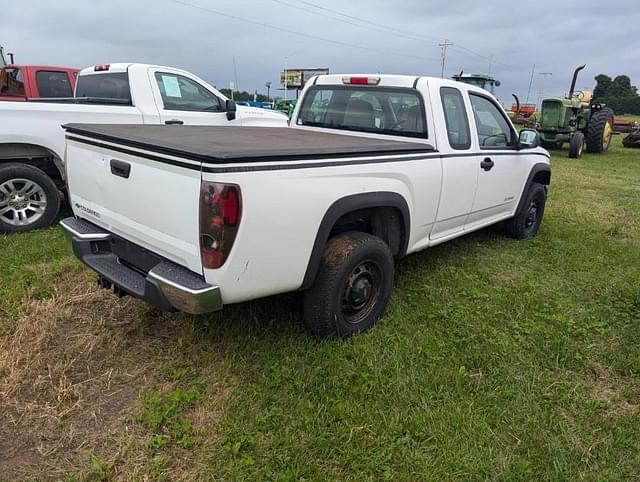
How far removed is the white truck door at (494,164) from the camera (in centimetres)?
436

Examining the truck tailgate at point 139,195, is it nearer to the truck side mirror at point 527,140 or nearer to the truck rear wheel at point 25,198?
the truck rear wheel at point 25,198

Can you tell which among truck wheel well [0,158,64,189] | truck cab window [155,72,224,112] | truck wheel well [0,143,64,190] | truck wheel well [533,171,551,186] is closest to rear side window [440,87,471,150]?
truck wheel well [533,171,551,186]

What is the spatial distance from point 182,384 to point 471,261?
322cm

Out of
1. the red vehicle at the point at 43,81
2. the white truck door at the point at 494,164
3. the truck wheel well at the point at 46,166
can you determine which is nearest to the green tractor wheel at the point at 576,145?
the white truck door at the point at 494,164

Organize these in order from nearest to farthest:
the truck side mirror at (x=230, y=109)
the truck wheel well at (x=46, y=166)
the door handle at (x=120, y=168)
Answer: the door handle at (x=120, y=168)
the truck wheel well at (x=46, y=166)
the truck side mirror at (x=230, y=109)

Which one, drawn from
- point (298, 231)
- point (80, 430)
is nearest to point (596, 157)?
point (298, 231)

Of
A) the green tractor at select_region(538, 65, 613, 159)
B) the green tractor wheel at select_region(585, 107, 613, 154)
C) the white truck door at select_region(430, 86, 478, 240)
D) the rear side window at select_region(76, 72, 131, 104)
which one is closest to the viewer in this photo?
the white truck door at select_region(430, 86, 478, 240)

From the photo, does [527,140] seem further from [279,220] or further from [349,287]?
[279,220]

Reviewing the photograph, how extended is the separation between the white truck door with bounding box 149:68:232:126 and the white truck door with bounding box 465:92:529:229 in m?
3.85

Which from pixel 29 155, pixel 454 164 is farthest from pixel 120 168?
pixel 29 155

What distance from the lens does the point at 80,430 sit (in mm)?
2426

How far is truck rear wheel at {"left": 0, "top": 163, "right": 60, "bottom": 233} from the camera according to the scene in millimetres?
5062

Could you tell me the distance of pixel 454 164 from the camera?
152 inches

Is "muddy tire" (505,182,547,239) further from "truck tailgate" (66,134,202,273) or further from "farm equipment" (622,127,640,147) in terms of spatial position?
"farm equipment" (622,127,640,147)
